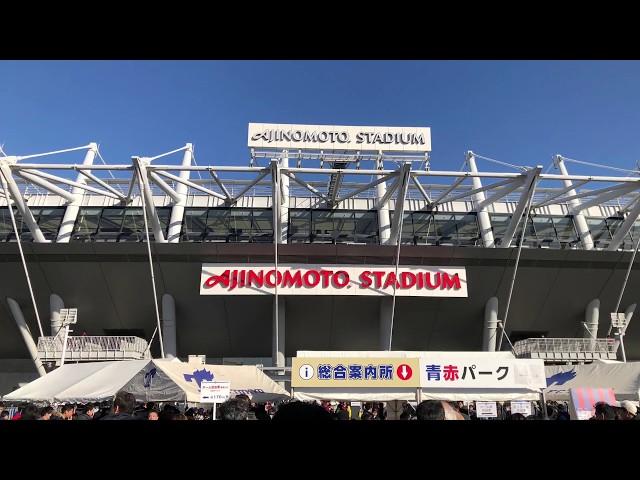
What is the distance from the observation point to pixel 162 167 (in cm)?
2798

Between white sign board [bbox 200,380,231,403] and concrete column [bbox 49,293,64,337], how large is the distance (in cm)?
2134

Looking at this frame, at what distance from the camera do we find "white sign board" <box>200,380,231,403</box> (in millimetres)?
13039

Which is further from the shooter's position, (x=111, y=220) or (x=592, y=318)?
(x=111, y=220)

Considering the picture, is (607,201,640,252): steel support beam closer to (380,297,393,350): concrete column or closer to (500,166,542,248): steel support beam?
(500,166,542,248): steel support beam

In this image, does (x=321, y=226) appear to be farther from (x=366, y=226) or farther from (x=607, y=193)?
(x=607, y=193)

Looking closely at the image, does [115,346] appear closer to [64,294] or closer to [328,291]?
[64,294]

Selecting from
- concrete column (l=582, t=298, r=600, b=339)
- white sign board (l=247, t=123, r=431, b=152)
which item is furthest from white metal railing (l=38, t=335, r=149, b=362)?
concrete column (l=582, t=298, r=600, b=339)

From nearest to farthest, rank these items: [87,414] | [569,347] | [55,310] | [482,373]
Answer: [87,414]
[482,373]
[55,310]
[569,347]

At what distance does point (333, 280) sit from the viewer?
30359 mm

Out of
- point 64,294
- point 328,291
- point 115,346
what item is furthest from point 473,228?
point 64,294

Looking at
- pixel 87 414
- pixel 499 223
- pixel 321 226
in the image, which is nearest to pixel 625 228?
pixel 499 223

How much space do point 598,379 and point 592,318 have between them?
56.1 feet

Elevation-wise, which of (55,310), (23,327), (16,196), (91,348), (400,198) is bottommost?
(91,348)
